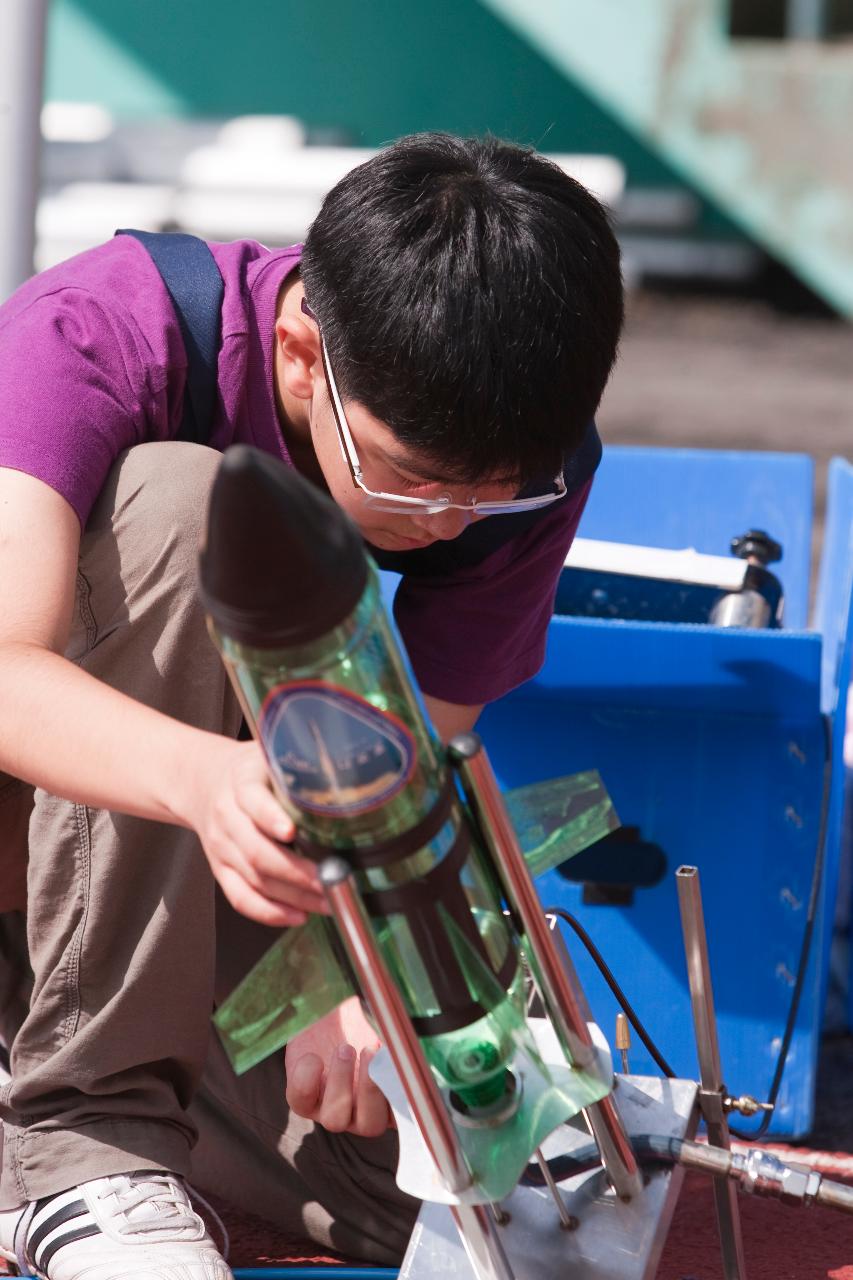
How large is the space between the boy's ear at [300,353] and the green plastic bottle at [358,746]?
458 mm

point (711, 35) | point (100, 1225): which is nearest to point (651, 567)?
point (100, 1225)

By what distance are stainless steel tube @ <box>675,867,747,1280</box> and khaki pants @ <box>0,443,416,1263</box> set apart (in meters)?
0.41

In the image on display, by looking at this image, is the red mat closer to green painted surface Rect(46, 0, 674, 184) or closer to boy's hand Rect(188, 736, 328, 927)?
boy's hand Rect(188, 736, 328, 927)

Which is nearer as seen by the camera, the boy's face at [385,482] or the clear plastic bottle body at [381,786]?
the clear plastic bottle body at [381,786]

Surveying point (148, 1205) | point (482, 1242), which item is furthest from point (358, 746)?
point (148, 1205)

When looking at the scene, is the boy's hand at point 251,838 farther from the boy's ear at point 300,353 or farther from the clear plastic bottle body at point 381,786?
the boy's ear at point 300,353

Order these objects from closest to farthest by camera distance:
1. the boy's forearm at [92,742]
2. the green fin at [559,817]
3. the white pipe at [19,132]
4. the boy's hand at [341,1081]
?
the boy's forearm at [92,742] < the green fin at [559,817] < the boy's hand at [341,1081] < the white pipe at [19,132]

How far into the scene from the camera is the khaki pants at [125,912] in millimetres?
1251

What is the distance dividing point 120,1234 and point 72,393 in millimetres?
688

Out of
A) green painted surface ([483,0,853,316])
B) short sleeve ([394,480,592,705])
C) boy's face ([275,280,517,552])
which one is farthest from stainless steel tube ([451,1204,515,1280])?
green painted surface ([483,0,853,316])

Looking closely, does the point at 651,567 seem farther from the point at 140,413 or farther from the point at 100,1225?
the point at 100,1225

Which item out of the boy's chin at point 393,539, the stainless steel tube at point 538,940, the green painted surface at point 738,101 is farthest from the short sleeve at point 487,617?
the green painted surface at point 738,101

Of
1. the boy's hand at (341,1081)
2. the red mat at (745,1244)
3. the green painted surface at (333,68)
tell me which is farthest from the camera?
the green painted surface at (333,68)

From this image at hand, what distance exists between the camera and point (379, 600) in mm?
893
